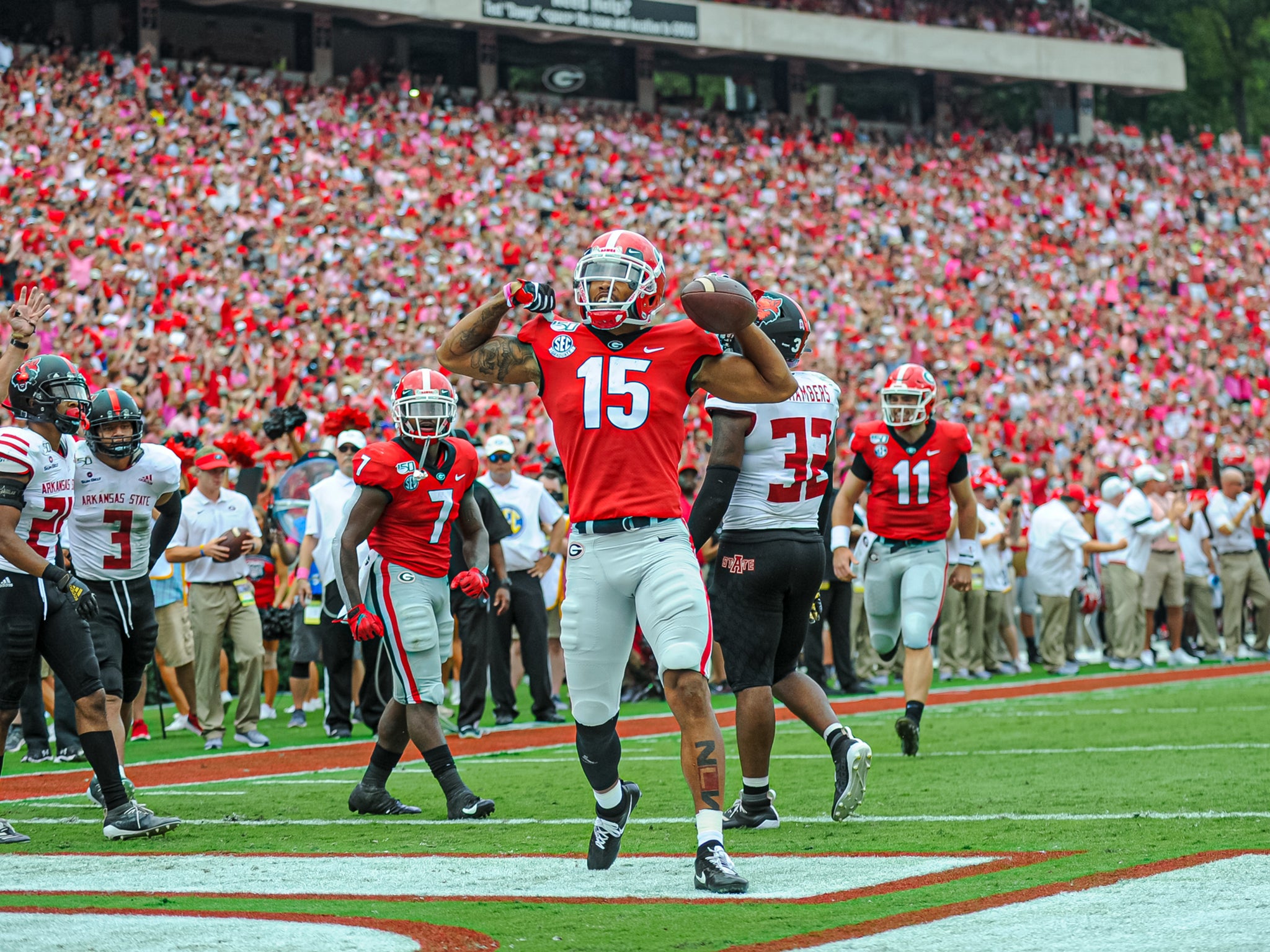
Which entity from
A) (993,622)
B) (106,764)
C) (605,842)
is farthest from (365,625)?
(993,622)

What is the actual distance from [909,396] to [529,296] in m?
4.16

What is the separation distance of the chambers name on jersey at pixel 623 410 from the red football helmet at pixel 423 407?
8.10ft

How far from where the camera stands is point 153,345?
18.8 meters

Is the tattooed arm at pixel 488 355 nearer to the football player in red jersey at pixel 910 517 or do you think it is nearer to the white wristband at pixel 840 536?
the football player in red jersey at pixel 910 517

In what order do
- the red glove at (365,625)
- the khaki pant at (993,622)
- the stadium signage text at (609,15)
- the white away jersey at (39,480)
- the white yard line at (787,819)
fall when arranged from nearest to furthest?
1. the white yard line at (787,819)
2. the white away jersey at (39,480)
3. the red glove at (365,625)
4. the khaki pant at (993,622)
5. the stadium signage text at (609,15)

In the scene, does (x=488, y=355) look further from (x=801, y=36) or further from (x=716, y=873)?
(x=801, y=36)

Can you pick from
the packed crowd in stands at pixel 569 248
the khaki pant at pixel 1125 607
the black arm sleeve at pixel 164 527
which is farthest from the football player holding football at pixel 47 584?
the khaki pant at pixel 1125 607

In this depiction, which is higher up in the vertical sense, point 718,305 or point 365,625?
point 718,305

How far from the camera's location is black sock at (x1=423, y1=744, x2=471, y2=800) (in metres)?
7.41

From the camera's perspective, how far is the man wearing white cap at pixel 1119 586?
18016 mm

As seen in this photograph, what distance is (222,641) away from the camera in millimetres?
11844

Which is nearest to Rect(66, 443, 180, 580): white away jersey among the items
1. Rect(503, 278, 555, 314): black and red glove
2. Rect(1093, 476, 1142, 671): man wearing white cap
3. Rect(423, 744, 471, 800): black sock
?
Rect(423, 744, 471, 800): black sock

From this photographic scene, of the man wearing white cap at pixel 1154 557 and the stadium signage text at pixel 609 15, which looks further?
the stadium signage text at pixel 609 15

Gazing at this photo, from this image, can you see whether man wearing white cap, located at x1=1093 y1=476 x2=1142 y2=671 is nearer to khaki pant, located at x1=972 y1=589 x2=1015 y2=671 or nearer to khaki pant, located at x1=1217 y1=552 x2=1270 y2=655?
khaki pant, located at x1=1217 y1=552 x2=1270 y2=655
